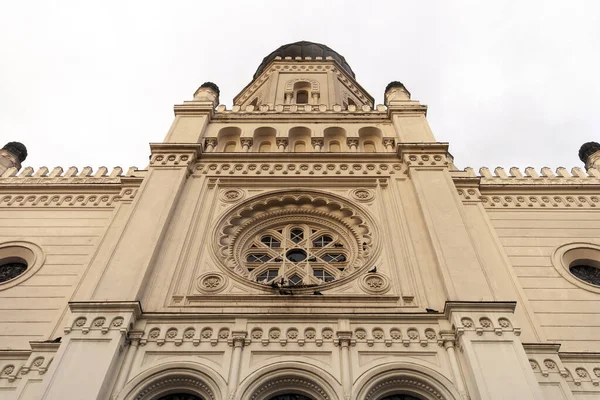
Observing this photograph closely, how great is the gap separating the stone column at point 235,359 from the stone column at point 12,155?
11110mm

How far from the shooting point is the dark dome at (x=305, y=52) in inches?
1116

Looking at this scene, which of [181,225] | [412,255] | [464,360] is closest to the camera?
[464,360]

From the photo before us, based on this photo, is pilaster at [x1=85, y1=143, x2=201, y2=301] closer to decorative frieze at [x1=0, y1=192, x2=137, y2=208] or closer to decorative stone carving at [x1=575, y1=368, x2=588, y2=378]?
decorative frieze at [x1=0, y1=192, x2=137, y2=208]

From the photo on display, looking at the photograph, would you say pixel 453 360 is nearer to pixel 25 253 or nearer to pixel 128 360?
pixel 128 360

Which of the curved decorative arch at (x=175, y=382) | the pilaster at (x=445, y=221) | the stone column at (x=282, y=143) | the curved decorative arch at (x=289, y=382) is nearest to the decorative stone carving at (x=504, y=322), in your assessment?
the pilaster at (x=445, y=221)

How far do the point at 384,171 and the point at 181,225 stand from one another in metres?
5.59

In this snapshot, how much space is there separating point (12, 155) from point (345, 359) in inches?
537

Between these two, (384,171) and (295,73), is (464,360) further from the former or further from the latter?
(295,73)

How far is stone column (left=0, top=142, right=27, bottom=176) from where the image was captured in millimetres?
17442

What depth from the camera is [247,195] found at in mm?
14398

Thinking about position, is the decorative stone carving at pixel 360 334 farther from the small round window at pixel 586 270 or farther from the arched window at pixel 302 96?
the arched window at pixel 302 96

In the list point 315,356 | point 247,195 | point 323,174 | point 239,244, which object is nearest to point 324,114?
point 323,174

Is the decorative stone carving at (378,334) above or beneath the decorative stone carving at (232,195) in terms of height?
beneath

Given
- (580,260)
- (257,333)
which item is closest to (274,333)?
(257,333)
